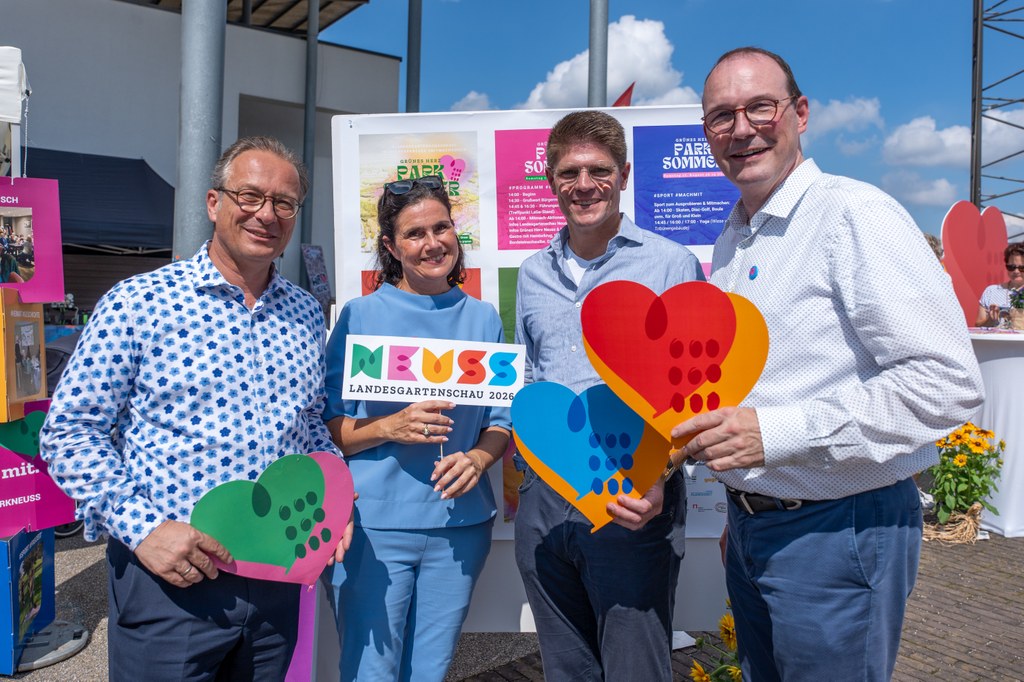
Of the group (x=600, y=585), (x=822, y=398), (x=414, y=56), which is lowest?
(x=600, y=585)

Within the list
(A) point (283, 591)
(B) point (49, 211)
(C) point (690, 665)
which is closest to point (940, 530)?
(C) point (690, 665)

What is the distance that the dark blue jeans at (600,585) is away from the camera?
199cm

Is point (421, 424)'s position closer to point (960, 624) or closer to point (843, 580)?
point (843, 580)

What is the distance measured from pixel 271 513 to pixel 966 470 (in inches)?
220

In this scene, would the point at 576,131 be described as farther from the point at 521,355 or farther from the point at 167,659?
the point at 167,659

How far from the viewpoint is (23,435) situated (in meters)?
3.48

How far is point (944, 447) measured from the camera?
5.70 m

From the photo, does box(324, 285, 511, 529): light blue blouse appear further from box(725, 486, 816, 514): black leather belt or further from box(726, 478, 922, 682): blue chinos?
box(726, 478, 922, 682): blue chinos

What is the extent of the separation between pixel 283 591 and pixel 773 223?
4.64ft

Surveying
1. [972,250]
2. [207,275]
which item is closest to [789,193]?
[207,275]

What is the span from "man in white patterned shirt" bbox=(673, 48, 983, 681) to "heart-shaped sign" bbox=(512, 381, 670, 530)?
0.70ft

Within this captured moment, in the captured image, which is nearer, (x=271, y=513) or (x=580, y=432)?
(x=271, y=513)

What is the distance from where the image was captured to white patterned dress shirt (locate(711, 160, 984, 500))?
1.38 m

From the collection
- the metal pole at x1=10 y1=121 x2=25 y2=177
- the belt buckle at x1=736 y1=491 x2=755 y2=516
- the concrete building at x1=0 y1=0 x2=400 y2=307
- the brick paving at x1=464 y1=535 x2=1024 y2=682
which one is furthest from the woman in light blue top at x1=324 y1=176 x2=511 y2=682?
the concrete building at x1=0 y1=0 x2=400 y2=307
